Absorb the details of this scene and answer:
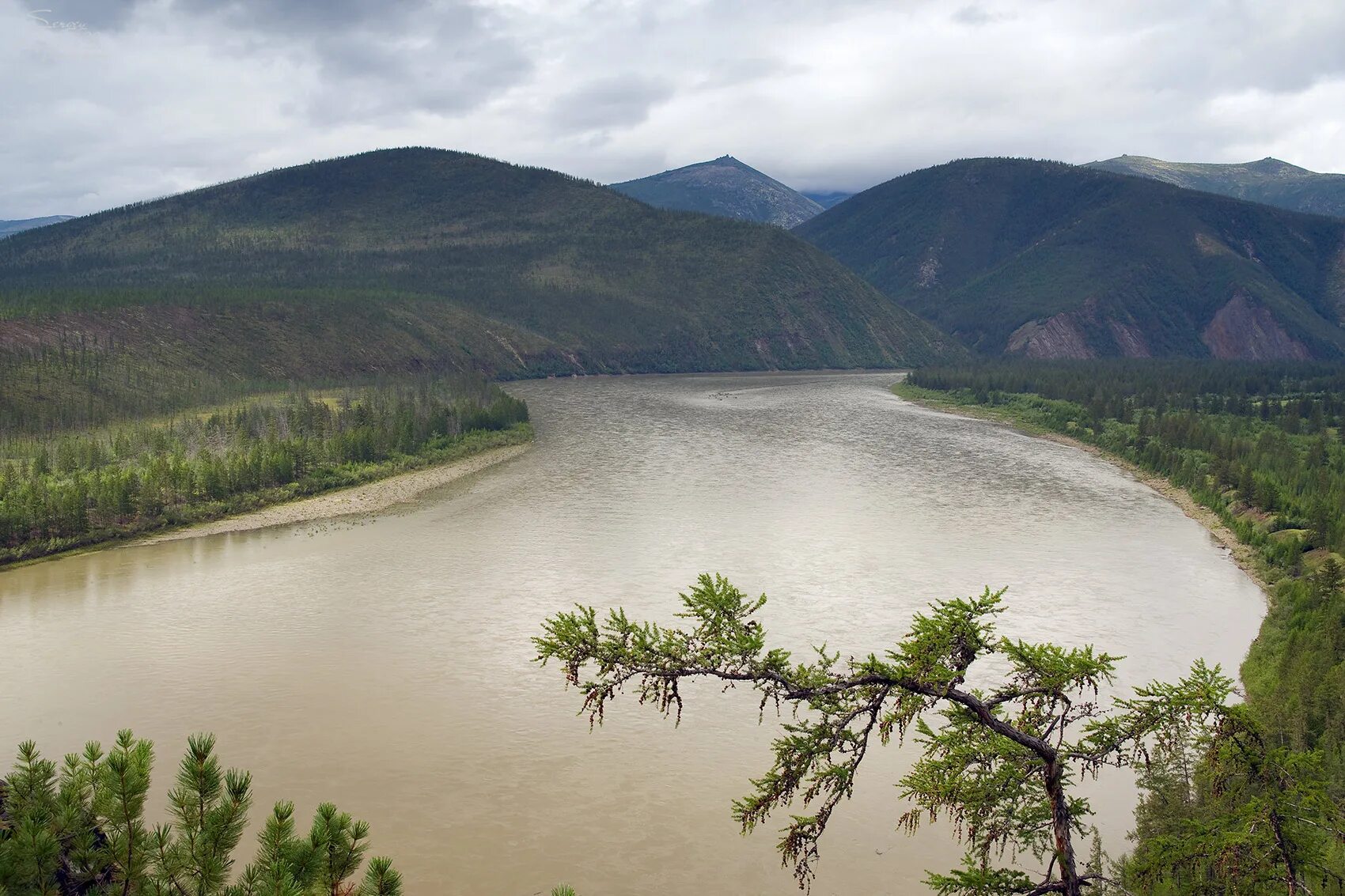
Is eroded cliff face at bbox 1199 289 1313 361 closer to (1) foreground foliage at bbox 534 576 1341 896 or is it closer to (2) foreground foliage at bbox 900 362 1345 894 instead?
(2) foreground foliage at bbox 900 362 1345 894

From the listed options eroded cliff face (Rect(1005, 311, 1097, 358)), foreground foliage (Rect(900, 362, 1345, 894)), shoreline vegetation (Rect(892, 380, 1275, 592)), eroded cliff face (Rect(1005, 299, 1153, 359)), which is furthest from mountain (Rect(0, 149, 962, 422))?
foreground foliage (Rect(900, 362, 1345, 894))

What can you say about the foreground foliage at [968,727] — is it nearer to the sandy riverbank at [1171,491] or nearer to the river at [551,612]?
the river at [551,612]

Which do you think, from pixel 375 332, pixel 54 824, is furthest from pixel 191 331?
pixel 54 824

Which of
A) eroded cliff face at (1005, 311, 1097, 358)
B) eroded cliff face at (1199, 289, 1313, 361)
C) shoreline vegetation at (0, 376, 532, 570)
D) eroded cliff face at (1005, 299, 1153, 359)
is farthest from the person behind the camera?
eroded cliff face at (1005, 299, 1153, 359)

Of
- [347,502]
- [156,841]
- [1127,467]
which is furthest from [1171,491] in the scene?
[156,841]

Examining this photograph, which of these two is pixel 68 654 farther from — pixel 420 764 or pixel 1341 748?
pixel 1341 748
